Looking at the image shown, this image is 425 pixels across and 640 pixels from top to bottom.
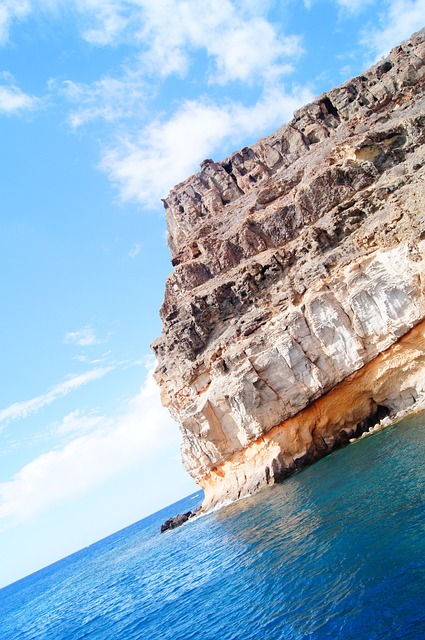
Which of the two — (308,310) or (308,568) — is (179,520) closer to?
(308,310)

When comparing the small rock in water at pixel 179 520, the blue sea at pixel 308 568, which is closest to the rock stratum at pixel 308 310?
the blue sea at pixel 308 568

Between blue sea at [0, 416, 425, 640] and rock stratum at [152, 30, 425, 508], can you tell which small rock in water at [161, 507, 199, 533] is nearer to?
rock stratum at [152, 30, 425, 508]

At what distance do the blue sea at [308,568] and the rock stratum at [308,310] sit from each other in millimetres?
4542

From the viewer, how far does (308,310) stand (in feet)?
120

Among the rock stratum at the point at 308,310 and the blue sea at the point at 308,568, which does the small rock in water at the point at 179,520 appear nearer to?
the rock stratum at the point at 308,310

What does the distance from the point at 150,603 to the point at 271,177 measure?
51285mm

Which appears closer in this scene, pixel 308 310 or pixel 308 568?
pixel 308 568

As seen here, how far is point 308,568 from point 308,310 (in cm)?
2376

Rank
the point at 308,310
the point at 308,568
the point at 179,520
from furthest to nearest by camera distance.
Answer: the point at 179,520 < the point at 308,310 < the point at 308,568

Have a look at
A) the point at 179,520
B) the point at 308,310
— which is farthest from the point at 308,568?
the point at 179,520

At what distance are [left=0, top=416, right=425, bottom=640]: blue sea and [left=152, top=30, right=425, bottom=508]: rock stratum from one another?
179 inches

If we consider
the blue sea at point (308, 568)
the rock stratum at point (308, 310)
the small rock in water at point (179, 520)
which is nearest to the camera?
the blue sea at point (308, 568)

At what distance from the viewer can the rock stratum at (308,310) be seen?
34.1 metres

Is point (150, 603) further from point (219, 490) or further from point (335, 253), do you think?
point (335, 253)
